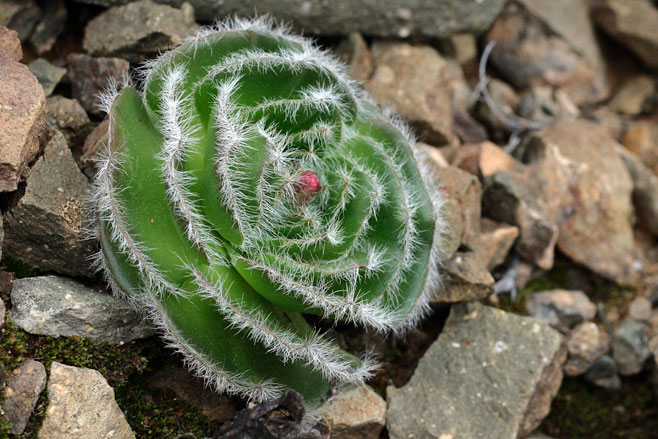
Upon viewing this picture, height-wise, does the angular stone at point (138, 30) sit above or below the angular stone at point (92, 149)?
above

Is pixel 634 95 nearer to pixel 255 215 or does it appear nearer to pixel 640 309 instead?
pixel 640 309

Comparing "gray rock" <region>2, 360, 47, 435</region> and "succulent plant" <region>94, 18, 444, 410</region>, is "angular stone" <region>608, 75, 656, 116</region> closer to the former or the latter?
"succulent plant" <region>94, 18, 444, 410</region>

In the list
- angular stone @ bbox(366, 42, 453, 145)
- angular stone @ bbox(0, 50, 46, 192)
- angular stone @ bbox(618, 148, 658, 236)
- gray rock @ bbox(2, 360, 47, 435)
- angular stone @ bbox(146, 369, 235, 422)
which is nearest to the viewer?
gray rock @ bbox(2, 360, 47, 435)

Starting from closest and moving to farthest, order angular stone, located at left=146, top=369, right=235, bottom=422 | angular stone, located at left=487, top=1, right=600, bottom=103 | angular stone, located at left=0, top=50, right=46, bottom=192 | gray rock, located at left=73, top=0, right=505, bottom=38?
angular stone, located at left=0, top=50, right=46, bottom=192
angular stone, located at left=146, top=369, right=235, bottom=422
gray rock, located at left=73, top=0, right=505, bottom=38
angular stone, located at left=487, top=1, right=600, bottom=103

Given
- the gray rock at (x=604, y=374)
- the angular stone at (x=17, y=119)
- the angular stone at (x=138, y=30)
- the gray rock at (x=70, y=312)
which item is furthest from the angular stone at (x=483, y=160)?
the angular stone at (x=17, y=119)

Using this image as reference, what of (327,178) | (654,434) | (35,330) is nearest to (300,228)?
(327,178)

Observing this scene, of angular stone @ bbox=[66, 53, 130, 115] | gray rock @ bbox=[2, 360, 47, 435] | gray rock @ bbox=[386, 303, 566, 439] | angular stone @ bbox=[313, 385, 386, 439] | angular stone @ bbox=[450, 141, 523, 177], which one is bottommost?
gray rock @ bbox=[386, 303, 566, 439]

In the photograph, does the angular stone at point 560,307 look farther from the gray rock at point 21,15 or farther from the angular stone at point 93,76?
the gray rock at point 21,15

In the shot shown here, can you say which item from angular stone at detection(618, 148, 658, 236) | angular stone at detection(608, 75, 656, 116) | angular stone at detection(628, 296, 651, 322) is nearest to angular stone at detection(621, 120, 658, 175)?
angular stone at detection(608, 75, 656, 116)
